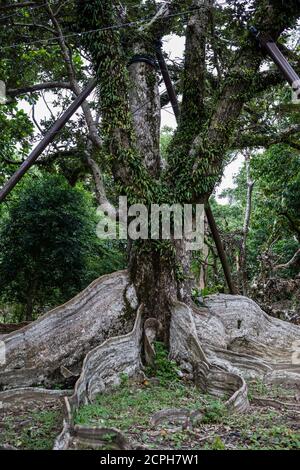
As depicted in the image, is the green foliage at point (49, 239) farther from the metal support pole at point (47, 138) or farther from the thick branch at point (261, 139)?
the thick branch at point (261, 139)

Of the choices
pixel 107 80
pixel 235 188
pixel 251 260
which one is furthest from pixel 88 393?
pixel 235 188

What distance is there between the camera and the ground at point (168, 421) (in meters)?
3.75

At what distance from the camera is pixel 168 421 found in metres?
4.29

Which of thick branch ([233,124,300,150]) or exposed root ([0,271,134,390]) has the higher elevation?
thick branch ([233,124,300,150])

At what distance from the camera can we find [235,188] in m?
21.2

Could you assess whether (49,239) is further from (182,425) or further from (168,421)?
(182,425)

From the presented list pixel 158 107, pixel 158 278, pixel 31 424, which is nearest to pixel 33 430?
pixel 31 424

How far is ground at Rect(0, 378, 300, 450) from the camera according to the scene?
375cm

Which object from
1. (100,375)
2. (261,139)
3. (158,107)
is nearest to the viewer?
(100,375)

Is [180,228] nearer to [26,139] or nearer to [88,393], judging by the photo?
[88,393]

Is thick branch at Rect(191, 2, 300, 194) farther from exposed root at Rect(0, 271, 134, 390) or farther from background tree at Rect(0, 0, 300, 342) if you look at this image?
exposed root at Rect(0, 271, 134, 390)

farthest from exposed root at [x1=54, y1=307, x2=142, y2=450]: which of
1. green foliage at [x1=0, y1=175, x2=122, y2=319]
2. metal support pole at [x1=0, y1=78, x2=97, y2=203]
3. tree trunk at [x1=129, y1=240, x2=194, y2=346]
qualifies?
green foliage at [x1=0, y1=175, x2=122, y2=319]

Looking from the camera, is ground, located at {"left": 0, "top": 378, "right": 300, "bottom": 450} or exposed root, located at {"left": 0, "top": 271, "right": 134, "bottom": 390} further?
exposed root, located at {"left": 0, "top": 271, "right": 134, "bottom": 390}

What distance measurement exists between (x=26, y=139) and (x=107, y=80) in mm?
4689
